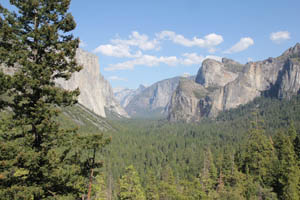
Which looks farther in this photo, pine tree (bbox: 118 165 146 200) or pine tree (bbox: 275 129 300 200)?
pine tree (bbox: 275 129 300 200)

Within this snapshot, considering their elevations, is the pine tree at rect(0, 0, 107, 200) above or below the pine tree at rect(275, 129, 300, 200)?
above

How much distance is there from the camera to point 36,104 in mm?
10836

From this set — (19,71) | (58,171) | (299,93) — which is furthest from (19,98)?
(299,93)

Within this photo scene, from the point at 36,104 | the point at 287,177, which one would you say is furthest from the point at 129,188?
the point at 287,177

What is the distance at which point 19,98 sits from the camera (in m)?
11.0

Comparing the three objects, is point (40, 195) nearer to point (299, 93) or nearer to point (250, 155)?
point (250, 155)

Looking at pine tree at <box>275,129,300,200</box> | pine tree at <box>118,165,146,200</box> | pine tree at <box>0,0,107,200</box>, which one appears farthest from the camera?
pine tree at <box>275,129,300,200</box>

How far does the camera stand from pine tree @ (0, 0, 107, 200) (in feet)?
33.8

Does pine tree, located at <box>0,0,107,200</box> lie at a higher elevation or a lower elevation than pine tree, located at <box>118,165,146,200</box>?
higher

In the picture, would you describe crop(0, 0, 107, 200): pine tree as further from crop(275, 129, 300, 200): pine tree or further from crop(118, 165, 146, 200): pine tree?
crop(275, 129, 300, 200): pine tree

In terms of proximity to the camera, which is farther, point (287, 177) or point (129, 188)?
A: point (287, 177)

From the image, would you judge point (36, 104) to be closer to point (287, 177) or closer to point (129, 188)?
point (129, 188)

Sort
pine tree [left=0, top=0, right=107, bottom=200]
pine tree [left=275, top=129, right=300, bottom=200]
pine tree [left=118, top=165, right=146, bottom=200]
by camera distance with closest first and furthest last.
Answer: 1. pine tree [left=0, top=0, right=107, bottom=200]
2. pine tree [left=118, top=165, right=146, bottom=200]
3. pine tree [left=275, top=129, right=300, bottom=200]

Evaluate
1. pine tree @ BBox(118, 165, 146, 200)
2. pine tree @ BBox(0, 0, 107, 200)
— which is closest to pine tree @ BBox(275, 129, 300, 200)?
pine tree @ BBox(118, 165, 146, 200)
